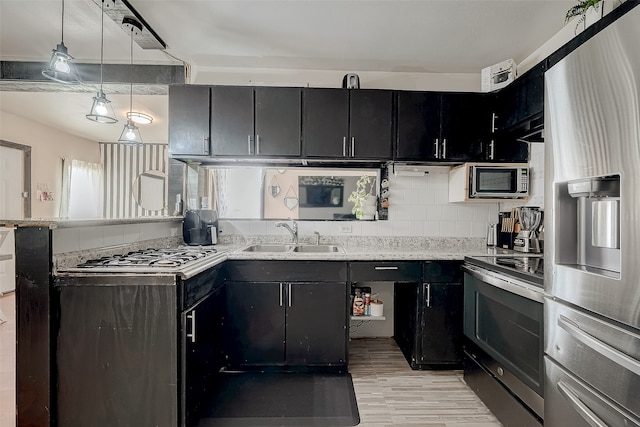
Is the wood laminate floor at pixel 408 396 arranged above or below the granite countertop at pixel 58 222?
below

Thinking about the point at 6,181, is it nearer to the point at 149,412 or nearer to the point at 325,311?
the point at 149,412

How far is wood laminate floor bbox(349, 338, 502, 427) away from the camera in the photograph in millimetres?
1844

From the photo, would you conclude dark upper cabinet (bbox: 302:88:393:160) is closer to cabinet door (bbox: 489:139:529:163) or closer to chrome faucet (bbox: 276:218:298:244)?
chrome faucet (bbox: 276:218:298:244)

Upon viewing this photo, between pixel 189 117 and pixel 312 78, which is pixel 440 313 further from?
pixel 189 117

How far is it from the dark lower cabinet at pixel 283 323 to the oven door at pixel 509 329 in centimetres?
92

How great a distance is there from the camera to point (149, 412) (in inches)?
60.1

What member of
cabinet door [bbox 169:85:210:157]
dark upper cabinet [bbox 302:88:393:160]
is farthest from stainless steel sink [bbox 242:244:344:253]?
cabinet door [bbox 169:85:210:157]

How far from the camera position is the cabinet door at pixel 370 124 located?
8.35 ft

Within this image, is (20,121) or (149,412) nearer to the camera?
(149,412)

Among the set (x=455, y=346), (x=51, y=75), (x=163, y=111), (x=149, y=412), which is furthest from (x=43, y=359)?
(x=163, y=111)

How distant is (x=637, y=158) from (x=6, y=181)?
6.12 metres

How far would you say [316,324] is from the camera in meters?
2.30

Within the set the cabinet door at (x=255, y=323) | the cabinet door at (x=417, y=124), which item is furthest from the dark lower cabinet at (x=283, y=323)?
the cabinet door at (x=417, y=124)

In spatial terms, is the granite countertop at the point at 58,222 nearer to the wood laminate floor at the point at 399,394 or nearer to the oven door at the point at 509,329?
the wood laminate floor at the point at 399,394
